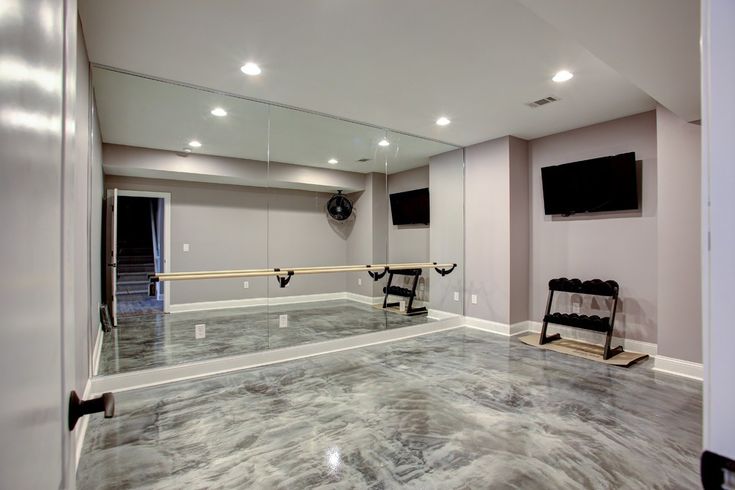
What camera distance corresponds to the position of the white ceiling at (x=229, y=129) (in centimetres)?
349

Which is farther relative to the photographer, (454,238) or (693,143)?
(454,238)

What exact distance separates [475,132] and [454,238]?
154 cm

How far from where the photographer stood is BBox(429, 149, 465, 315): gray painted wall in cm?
545

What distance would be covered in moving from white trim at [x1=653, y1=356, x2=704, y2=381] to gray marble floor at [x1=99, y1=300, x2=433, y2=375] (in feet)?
8.65

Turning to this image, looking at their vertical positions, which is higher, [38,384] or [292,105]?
[292,105]

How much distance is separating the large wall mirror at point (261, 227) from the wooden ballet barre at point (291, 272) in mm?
24

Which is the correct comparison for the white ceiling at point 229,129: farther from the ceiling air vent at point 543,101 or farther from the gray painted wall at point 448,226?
the ceiling air vent at point 543,101

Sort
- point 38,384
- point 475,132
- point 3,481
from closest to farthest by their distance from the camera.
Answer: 1. point 3,481
2. point 38,384
3. point 475,132

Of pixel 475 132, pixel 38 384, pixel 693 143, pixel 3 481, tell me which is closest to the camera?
pixel 3 481

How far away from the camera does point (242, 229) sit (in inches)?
187

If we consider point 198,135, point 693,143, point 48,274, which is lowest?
point 48,274

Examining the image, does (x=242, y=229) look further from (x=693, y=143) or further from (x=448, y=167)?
(x=693, y=143)

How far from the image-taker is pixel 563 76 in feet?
10.1

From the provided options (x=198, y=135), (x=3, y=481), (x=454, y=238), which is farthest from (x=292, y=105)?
(x=3, y=481)
